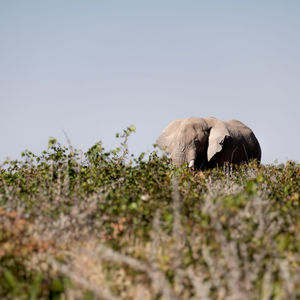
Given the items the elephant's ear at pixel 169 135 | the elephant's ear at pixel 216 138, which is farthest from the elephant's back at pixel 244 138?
the elephant's ear at pixel 169 135

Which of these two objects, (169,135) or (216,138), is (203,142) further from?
(169,135)

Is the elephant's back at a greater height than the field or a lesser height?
greater

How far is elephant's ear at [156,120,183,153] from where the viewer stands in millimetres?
18906

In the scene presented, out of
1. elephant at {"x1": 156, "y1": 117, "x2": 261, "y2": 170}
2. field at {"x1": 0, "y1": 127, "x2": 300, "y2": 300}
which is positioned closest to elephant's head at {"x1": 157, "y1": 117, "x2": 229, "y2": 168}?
elephant at {"x1": 156, "y1": 117, "x2": 261, "y2": 170}

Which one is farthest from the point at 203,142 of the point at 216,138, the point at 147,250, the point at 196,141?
the point at 147,250

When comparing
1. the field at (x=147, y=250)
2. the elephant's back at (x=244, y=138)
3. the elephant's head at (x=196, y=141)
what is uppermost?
the elephant's back at (x=244, y=138)

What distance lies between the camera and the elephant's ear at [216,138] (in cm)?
1767

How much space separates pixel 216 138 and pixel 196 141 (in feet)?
2.39

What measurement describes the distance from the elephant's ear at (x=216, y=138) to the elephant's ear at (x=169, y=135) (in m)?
1.36

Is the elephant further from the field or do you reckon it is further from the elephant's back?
the field

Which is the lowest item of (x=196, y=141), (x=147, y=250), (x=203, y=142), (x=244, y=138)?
(x=147, y=250)

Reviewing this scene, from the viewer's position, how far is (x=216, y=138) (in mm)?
17953

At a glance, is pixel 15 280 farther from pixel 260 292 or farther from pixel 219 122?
pixel 219 122

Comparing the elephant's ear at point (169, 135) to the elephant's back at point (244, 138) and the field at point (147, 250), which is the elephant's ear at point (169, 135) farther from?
the field at point (147, 250)
